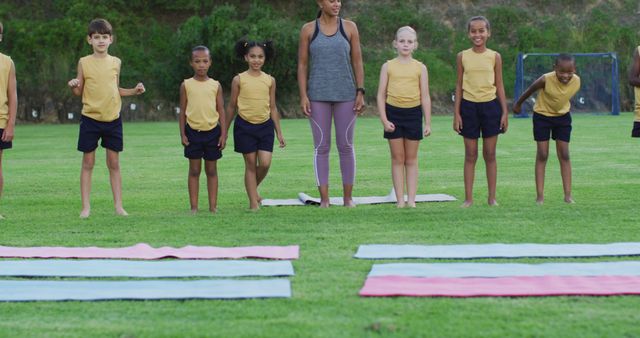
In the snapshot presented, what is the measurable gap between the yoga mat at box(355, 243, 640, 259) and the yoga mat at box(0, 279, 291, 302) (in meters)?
1.06

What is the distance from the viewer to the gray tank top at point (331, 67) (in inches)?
381

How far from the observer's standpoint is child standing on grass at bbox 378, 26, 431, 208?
9.62 m

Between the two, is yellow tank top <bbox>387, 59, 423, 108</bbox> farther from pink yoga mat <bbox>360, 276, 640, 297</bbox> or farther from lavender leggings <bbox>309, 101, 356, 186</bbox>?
pink yoga mat <bbox>360, 276, 640, 297</bbox>

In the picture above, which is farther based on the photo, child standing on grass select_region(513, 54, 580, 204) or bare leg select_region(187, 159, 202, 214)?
child standing on grass select_region(513, 54, 580, 204)

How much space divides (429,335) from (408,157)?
17.7ft

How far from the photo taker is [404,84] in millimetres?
9609

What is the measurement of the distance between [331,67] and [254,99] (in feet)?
2.32

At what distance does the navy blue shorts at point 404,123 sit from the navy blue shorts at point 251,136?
1.01 metres

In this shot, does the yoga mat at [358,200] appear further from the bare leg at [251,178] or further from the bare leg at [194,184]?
the bare leg at [194,184]

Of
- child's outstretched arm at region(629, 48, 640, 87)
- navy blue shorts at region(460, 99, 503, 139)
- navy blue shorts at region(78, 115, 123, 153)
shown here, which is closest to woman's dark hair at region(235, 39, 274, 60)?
navy blue shorts at region(78, 115, 123, 153)

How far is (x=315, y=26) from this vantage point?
9695 millimetres

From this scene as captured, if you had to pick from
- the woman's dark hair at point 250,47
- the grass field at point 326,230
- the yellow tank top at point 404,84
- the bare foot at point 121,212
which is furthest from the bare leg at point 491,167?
the bare foot at point 121,212

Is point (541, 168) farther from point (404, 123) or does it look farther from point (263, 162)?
point (263, 162)

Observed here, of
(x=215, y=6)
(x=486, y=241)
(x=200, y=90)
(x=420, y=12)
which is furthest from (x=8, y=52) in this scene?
A: (x=486, y=241)
